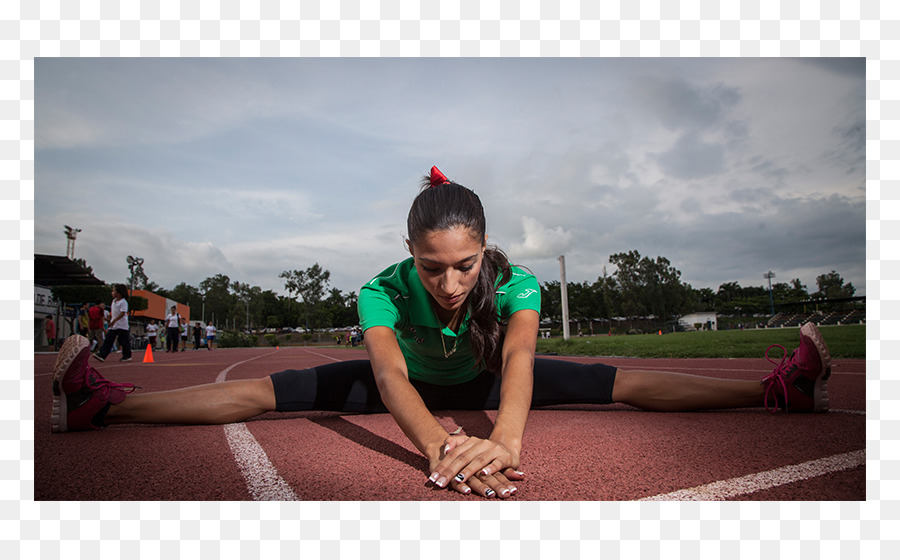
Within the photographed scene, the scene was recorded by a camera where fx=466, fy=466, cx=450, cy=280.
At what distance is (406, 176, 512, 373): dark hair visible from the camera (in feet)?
6.42

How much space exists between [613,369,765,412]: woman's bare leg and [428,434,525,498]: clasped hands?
1.53m

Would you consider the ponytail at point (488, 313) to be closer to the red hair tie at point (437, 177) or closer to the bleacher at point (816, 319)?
the red hair tie at point (437, 177)

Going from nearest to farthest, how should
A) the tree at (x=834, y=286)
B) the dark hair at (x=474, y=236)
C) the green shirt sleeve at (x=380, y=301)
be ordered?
the dark hair at (x=474, y=236)
the green shirt sleeve at (x=380, y=301)
the tree at (x=834, y=286)

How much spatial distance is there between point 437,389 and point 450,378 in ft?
0.49

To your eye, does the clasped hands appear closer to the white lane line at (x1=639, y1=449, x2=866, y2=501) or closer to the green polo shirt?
the white lane line at (x1=639, y1=449, x2=866, y2=501)

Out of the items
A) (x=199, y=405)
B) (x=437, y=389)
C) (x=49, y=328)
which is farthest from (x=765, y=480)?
(x=49, y=328)

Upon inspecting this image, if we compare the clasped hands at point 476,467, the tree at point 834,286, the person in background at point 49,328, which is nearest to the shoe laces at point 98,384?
the clasped hands at point 476,467

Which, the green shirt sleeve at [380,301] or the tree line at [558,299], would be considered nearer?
the green shirt sleeve at [380,301]

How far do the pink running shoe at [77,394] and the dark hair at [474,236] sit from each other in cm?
193

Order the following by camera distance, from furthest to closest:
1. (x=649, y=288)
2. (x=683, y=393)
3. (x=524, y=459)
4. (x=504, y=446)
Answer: (x=649, y=288), (x=683, y=393), (x=524, y=459), (x=504, y=446)

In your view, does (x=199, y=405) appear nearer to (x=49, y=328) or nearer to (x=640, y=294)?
(x=49, y=328)

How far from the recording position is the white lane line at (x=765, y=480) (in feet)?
4.94

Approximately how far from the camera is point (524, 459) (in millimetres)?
1969

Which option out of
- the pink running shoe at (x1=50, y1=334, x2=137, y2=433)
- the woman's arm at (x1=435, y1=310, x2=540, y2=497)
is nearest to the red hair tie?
the woman's arm at (x1=435, y1=310, x2=540, y2=497)
